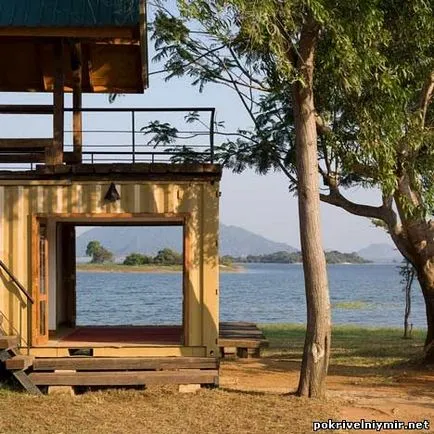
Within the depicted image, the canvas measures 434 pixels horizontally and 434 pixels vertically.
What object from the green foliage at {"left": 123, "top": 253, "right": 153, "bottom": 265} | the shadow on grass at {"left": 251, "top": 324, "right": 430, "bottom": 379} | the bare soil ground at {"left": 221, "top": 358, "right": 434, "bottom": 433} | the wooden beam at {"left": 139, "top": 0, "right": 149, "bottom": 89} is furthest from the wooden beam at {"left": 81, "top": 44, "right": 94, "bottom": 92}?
the green foliage at {"left": 123, "top": 253, "right": 153, "bottom": 265}

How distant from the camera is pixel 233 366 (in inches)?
593

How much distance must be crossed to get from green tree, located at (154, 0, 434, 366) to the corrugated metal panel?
0.65 meters

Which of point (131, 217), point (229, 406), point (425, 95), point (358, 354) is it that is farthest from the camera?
point (358, 354)

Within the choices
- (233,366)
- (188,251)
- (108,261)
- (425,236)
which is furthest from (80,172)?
(108,261)

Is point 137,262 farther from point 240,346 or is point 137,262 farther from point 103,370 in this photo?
point 103,370

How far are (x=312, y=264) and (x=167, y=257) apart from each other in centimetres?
7787

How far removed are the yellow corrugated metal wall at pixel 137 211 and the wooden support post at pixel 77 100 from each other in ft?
5.25

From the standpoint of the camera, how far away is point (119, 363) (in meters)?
12.1

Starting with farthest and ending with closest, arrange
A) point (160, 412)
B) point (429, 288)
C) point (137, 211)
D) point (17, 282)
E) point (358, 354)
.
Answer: point (358, 354) → point (429, 288) → point (137, 211) → point (17, 282) → point (160, 412)

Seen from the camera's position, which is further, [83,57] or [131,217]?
[83,57]

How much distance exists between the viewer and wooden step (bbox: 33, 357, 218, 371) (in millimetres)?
12086

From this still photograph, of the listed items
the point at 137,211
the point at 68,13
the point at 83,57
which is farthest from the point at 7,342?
the point at 83,57

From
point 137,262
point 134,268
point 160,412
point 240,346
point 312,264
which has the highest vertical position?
point 312,264

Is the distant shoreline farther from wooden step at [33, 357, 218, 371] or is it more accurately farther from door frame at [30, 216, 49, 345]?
wooden step at [33, 357, 218, 371]
